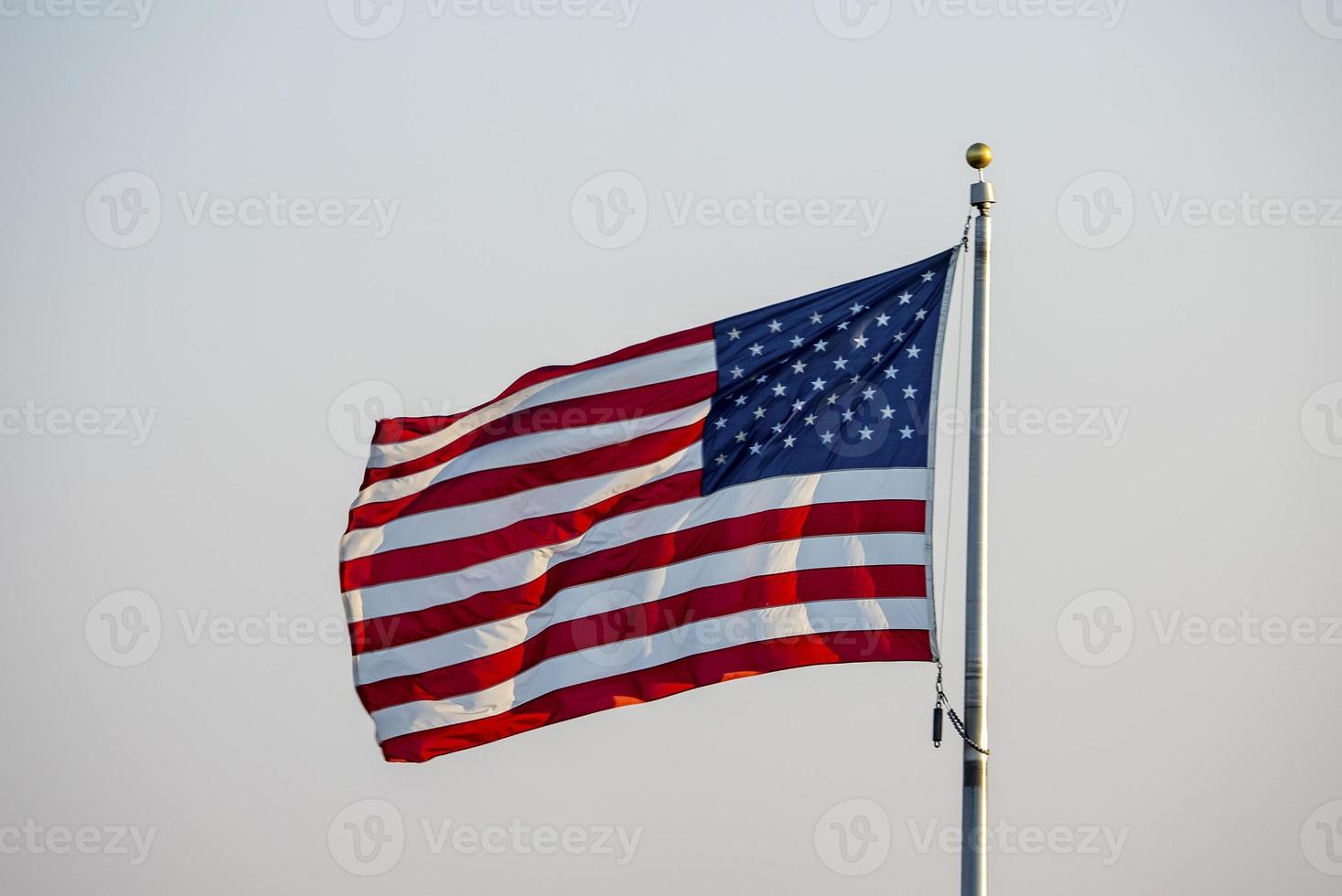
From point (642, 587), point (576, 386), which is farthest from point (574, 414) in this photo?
point (642, 587)

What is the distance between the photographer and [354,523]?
1820cm

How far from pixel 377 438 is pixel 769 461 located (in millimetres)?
4186

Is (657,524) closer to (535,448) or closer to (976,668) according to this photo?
(535,448)

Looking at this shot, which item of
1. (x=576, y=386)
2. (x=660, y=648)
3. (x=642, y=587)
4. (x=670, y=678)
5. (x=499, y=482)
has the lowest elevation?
(x=670, y=678)

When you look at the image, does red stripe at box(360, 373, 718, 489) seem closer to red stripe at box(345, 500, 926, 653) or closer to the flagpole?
red stripe at box(345, 500, 926, 653)

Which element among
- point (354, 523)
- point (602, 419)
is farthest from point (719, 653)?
point (354, 523)

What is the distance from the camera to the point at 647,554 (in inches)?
698

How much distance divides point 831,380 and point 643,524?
95.9 inches

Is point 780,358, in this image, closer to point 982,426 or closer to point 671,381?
point 671,381

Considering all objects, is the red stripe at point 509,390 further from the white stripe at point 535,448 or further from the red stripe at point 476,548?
the red stripe at point 476,548

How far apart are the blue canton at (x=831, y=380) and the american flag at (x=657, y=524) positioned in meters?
0.02

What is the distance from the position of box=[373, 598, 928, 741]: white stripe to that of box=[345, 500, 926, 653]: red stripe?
2.35ft

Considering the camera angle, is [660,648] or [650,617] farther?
[650,617]

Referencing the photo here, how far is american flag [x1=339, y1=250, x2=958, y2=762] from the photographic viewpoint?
17016 mm
